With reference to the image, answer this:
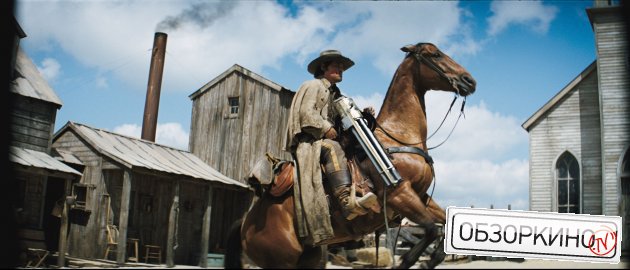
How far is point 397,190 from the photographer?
168 inches

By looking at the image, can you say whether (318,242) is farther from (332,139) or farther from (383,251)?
(383,251)

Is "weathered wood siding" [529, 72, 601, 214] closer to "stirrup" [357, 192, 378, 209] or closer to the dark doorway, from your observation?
the dark doorway

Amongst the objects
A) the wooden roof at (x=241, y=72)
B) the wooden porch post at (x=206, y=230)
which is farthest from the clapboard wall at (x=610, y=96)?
the wooden porch post at (x=206, y=230)

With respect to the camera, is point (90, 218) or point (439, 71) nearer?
point (439, 71)

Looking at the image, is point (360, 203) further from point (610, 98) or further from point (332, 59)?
point (610, 98)

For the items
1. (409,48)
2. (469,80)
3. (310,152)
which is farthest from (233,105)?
(469,80)

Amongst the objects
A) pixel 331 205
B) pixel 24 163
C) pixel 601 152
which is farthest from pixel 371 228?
pixel 601 152

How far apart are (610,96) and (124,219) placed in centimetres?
1136

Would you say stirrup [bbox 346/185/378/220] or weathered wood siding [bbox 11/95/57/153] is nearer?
stirrup [bbox 346/185/378/220]

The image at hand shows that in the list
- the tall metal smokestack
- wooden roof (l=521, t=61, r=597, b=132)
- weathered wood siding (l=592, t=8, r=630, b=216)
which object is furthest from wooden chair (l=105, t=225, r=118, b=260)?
weathered wood siding (l=592, t=8, r=630, b=216)

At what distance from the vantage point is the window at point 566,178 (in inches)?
625

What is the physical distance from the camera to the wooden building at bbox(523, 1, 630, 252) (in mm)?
14141

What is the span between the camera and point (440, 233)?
14.0 feet

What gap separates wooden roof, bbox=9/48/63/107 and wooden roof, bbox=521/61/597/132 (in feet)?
38.3
